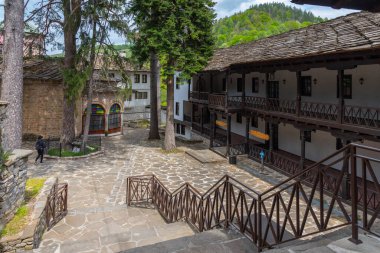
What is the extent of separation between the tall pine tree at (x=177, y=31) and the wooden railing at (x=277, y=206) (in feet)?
32.1

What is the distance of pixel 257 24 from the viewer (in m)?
88.2

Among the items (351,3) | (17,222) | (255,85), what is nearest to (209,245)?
(351,3)

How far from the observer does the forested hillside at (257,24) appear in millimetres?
70250

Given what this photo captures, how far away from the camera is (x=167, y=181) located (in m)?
15.2

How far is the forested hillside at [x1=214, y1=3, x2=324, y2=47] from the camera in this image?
70.2 m

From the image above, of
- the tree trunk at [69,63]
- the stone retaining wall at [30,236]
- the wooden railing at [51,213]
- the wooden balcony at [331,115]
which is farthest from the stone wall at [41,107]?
the stone retaining wall at [30,236]

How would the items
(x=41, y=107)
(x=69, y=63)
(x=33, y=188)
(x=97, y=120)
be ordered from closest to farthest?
(x=33, y=188), (x=69, y=63), (x=41, y=107), (x=97, y=120)

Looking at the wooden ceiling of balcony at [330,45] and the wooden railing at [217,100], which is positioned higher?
the wooden ceiling of balcony at [330,45]

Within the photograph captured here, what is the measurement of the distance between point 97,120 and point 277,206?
86.8 ft

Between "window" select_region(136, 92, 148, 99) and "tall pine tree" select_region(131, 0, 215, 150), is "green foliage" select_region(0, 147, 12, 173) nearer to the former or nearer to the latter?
"tall pine tree" select_region(131, 0, 215, 150)

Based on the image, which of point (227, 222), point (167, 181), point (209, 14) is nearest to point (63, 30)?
point (209, 14)

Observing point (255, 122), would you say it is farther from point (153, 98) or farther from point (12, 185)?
point (12, 185)

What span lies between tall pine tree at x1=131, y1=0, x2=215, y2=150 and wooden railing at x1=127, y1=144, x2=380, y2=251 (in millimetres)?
9781

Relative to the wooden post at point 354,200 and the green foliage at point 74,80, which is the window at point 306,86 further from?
the green foliage at point 74,80
